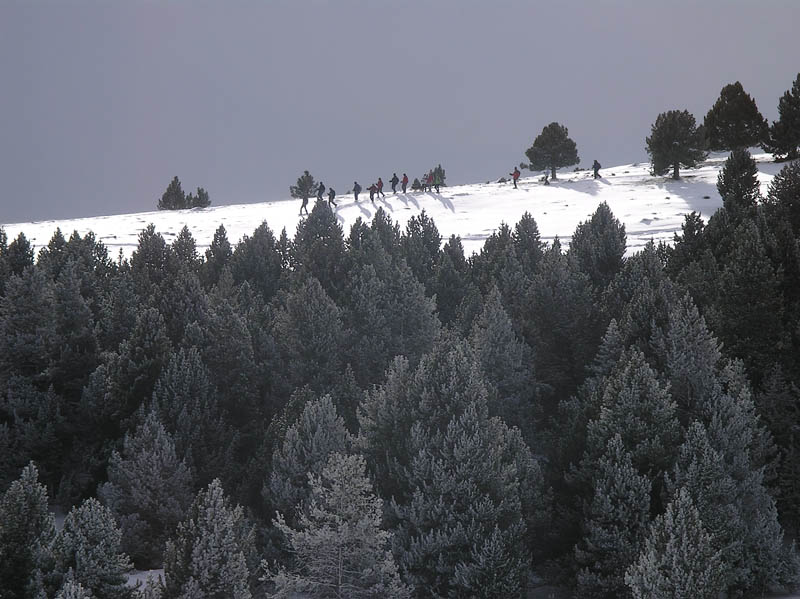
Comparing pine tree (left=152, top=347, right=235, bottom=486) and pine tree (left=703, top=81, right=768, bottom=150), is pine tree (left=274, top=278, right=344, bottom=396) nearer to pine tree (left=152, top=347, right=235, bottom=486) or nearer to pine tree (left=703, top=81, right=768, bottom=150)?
pine tree (left=152, top=347, right=235, bottom=486)

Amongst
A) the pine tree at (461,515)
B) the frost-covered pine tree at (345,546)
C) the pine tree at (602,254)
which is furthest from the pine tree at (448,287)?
the frost-covered pine tree at (345,546)

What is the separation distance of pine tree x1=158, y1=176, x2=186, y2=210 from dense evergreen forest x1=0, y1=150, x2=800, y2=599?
153 feet

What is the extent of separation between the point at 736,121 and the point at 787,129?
261 inches

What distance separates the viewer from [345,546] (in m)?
18.3

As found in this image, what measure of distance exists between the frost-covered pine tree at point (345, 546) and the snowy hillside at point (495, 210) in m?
33.1

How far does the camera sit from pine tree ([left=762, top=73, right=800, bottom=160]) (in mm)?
61678

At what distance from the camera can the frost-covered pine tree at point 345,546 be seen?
17609 mm

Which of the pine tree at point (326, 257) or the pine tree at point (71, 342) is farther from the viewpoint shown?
the pine tree at point (326, 257)

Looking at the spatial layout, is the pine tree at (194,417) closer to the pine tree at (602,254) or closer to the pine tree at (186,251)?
the pine tree at (186,251)

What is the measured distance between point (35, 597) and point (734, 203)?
36009 millimetres

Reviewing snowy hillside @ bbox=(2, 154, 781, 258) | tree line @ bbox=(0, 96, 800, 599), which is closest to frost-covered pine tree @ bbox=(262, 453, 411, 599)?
tree line @ bbox=(0, 96, 800, 599)

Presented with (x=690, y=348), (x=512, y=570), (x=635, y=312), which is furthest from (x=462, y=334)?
(x=512, y=570)

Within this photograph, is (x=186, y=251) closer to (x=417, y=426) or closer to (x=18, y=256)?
(x=18, y=256)

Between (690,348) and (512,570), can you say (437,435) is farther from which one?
(690,348)
